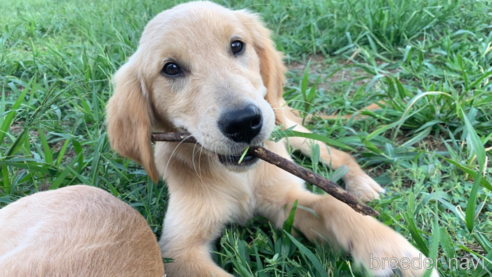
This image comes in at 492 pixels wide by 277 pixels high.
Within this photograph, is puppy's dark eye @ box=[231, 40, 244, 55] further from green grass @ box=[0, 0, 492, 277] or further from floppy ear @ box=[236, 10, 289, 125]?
green grass @ box=[0, 0, 492, 277]

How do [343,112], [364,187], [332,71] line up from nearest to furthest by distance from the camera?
[364,187] < [343,112] < [332,71]

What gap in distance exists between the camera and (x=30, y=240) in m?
1.46

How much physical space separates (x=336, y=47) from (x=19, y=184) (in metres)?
A: 3.44

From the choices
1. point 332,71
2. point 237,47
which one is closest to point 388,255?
point 237,47

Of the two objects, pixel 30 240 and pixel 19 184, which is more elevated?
pixel 30 240

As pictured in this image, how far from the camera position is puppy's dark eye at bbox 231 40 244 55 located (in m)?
2.19

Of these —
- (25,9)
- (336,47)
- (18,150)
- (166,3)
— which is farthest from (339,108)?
(25,9)

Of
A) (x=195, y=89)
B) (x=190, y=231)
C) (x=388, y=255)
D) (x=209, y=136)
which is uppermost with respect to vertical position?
(x=195, y=89)

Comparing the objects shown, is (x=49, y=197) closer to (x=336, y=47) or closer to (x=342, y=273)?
(x=342, y=273)

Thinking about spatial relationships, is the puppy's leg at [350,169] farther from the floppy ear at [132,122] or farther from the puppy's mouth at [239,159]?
the floppy ear at [132,122]

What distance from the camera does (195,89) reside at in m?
2.00

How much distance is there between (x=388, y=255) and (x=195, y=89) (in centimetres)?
124

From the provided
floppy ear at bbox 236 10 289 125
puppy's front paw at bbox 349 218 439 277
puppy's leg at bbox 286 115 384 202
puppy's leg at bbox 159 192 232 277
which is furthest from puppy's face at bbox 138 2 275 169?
puppy's front paw at bbox 349 218 439 277

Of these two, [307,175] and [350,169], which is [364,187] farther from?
[307,175]
